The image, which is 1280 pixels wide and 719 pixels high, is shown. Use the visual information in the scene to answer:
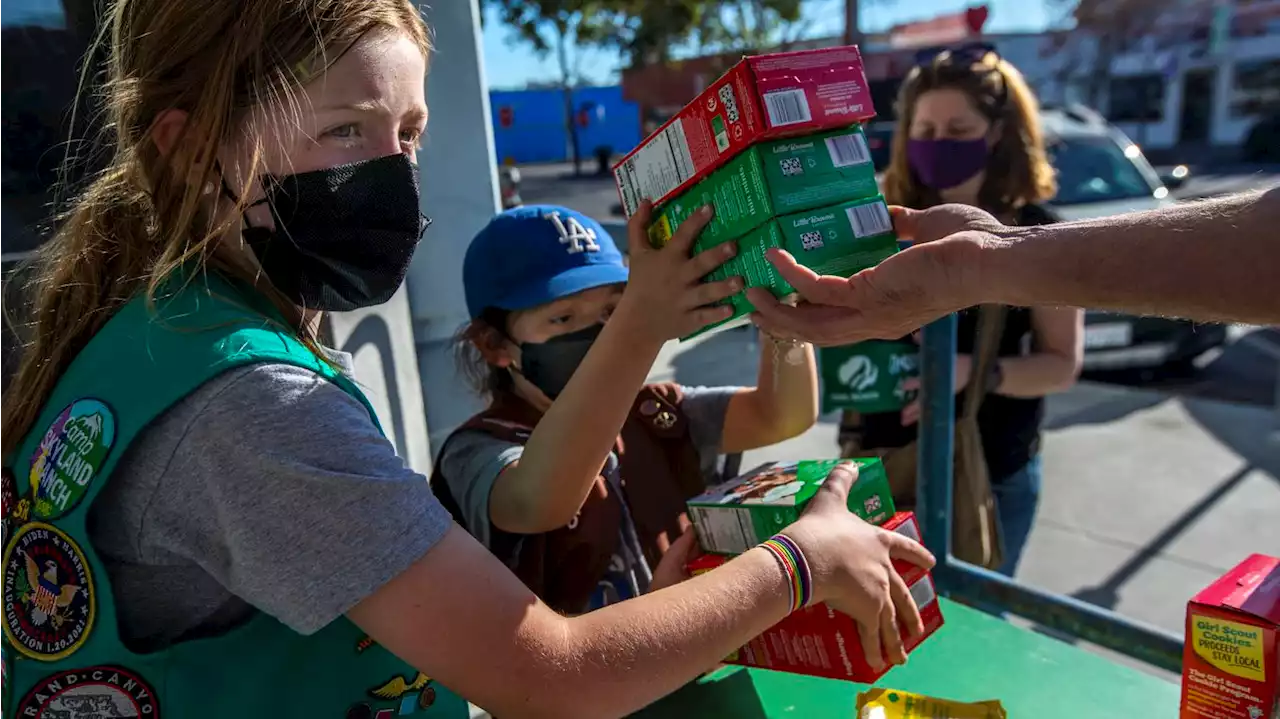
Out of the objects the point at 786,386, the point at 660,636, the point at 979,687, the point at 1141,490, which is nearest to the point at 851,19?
the point at 1141,490

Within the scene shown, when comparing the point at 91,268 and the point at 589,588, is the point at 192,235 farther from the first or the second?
the point at 589,588

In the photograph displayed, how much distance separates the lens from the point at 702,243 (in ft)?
4.34

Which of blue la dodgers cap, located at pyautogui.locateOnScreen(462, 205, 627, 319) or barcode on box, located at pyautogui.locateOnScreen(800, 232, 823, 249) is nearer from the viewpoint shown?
barcode on box, located at pyautogui.locateOnScreen(800, 232, 823, 249)

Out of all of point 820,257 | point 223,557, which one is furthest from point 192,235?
point 820,257

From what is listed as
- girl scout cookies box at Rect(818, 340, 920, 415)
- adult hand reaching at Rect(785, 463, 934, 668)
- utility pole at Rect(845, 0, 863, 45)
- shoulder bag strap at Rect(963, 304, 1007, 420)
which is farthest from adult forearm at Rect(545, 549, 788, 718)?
utility pole at Rect(845, 0, 863, 45)

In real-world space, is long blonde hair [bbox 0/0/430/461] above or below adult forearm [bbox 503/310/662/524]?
above

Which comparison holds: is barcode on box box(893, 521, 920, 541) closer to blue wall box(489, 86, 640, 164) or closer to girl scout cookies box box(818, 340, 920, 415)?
girl scout cookies box box(818, 340, 920, 415)

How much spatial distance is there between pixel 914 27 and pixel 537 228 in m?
33.2

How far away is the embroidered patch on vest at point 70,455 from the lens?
0.96 meters

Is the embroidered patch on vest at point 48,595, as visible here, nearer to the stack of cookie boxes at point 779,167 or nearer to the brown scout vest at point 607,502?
the brown scout vest at point 607,502

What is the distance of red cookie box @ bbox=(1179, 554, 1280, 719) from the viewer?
43.5 inches

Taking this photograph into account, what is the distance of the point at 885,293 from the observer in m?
1.27

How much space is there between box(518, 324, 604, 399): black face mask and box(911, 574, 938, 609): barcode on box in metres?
0.74

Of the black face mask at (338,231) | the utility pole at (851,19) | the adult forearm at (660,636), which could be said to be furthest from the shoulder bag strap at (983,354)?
the utility pole at (851,19)
